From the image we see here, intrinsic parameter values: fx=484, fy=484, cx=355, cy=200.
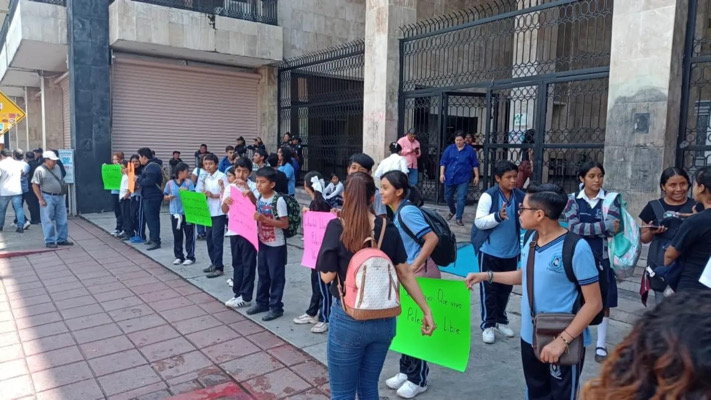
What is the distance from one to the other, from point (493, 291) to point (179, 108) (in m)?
13.2

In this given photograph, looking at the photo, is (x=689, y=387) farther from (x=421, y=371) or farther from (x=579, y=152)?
(x=579, y=152)

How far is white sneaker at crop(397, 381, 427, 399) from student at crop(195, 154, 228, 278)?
13.4ft

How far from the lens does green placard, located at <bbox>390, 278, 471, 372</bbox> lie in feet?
10.9

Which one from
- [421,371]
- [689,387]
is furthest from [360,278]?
[689,387]

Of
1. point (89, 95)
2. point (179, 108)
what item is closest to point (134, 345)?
point (89, 95)

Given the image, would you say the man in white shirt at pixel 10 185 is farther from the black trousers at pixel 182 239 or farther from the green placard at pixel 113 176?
the black trousers at pixel 182 239

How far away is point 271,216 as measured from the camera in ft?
16.9

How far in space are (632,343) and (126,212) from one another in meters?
10.3

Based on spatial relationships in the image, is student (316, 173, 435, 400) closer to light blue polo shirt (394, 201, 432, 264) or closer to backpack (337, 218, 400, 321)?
backpack (337, 218, 400, 321)

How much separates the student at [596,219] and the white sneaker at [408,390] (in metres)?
1.68

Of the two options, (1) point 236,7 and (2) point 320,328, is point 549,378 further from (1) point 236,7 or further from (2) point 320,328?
(1) point 236,7

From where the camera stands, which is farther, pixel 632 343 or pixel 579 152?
pixel 579 152

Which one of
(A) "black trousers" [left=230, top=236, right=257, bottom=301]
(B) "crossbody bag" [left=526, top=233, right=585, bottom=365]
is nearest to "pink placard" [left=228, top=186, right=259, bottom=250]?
(A) "black trousers" [left=230, top=236, right=257, bottom=301]

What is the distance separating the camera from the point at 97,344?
187 inches
